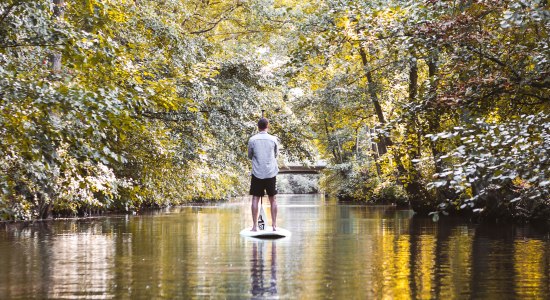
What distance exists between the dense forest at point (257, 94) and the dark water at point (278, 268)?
867mm

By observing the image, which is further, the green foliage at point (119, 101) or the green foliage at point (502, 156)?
the green foliage at point (119, 101)

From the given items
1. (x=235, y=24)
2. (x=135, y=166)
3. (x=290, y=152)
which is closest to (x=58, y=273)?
(x=135, y=166)

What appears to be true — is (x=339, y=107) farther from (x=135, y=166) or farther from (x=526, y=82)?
(x=526, y=82)

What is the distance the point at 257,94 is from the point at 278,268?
2030cm

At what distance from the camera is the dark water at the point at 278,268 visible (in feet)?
21.1

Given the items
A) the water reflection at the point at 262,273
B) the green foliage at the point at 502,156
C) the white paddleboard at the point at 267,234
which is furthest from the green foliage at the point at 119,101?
the green foliage at the point at 502,156

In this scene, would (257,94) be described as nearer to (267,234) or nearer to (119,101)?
(267,234)

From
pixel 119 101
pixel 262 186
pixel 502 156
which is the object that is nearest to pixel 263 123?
A: pixel 262 186

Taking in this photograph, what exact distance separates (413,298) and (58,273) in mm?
3734

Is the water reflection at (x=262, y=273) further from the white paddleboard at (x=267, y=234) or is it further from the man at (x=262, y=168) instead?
the man at (x=262, y=168)

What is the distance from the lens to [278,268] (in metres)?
8.30

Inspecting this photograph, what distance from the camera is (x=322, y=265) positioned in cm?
859

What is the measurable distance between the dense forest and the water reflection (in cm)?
197

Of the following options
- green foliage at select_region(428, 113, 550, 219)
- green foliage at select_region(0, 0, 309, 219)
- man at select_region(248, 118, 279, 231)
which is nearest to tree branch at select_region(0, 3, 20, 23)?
green foliage at select_region(0, 0, 309, 219)
